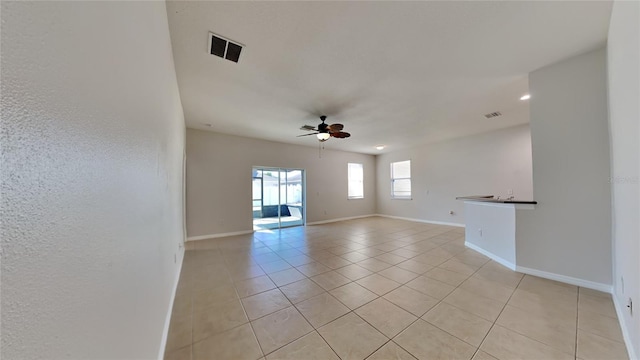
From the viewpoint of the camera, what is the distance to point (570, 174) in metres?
2.59

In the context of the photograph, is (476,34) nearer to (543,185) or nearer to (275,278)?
→ (543,185)

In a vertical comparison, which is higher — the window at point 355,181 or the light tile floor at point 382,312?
the window at point 355,181

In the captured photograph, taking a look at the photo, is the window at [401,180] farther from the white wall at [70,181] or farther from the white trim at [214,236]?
the white wall at [70,181]

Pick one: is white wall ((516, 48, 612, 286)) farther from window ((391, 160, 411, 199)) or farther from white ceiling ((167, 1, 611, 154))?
window ((391, 160, 411, 199))

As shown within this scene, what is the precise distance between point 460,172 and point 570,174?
3893mm

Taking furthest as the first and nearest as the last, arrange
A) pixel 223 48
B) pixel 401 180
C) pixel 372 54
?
pixel 401 180 < pixel 372 54 < pixel 223 48

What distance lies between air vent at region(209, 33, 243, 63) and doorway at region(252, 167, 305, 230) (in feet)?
13.3

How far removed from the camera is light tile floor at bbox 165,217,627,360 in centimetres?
165

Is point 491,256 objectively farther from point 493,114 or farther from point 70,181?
point 70,181

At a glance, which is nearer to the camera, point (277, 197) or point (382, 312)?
point (382, 312)

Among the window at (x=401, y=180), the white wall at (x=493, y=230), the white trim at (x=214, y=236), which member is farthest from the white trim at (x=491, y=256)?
the white trim at (x=214, y=236)

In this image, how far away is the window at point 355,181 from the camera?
8.34m

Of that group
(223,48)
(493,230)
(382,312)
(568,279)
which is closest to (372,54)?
(223,48)

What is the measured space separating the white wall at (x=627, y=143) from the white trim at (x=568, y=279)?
0.49 meters
